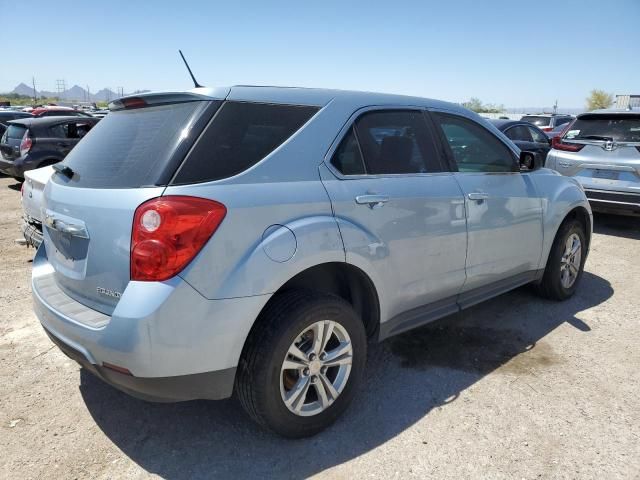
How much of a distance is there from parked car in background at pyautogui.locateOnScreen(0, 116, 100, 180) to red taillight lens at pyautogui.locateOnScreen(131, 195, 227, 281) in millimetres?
8431

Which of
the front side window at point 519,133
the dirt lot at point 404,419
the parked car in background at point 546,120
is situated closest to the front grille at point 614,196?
the dirt lot at point 404,419

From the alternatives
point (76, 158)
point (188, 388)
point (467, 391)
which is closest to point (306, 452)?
point (188, 388)

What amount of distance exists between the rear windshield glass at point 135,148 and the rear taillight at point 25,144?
26.6ft

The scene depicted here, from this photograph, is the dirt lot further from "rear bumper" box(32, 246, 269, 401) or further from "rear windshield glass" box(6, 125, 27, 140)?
"rear windshield glass" box(6, 125, 27, 140)

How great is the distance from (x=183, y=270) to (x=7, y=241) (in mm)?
5572

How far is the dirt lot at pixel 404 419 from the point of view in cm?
240

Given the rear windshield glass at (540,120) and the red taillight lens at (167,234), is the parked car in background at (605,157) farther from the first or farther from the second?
the rear windshield glass at (540,120)

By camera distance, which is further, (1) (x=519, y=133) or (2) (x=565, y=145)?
(1) (x=519, y=133)

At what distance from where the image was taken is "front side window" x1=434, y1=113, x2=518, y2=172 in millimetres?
3438

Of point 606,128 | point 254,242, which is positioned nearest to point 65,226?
point 254,242

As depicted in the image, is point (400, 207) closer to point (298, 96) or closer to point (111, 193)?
point (298, 96)

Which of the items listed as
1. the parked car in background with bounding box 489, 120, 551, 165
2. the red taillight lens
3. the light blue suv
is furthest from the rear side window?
the parked car in background with bounding box 489, 120, 551, 165

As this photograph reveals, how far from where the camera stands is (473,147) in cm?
366

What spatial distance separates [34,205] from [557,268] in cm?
469
